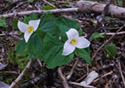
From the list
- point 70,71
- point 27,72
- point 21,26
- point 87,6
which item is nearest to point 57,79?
point 70,71

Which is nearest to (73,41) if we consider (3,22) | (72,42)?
(72,42)

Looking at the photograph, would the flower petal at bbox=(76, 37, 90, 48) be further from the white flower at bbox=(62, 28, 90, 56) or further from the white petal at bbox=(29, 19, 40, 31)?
the white petal at bbox=(29, 19, 40, 31)

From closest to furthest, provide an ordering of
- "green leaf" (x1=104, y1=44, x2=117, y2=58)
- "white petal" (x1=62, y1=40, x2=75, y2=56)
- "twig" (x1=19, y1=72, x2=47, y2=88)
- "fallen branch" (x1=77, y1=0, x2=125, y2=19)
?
"white petal" (x1=62, y1=40, x2=75, y2=56) < "twig" (x1=19, y1=72, x2=47, y2=88) < "green leaf" (x1=104, y1=44, x2=117, y2=58) < "fallen branch" (x1=77, y1=0, x2=125, y2=19)

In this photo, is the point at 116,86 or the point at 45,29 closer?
the point at 45,29

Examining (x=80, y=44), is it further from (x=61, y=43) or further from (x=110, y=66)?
(x=110, y=66)

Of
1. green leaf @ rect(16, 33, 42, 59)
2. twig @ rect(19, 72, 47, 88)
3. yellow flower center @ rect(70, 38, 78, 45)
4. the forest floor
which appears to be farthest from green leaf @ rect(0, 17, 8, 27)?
yellow flower center @ rect(70, 38, 78, 45)

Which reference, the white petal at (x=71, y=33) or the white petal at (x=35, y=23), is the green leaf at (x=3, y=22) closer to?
the white petal at (x=35, y=23)

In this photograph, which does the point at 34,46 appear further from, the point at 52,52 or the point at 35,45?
the point at 52,52
